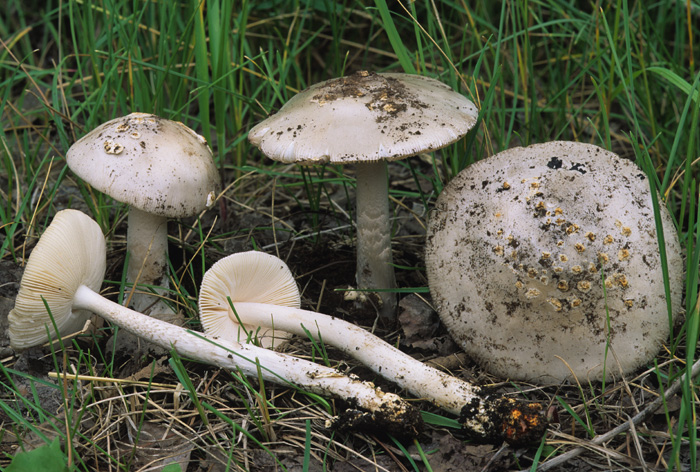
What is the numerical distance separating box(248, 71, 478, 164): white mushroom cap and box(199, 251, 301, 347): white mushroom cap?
21.4 inches

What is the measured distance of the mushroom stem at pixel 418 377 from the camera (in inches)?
96.8

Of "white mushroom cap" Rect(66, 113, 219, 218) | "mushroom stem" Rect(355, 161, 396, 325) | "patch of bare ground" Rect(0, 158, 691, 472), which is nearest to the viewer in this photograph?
"patch of bare ground" Rect(0, 158, 691, 472)

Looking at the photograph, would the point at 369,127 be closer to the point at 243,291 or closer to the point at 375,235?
the point at 375,235

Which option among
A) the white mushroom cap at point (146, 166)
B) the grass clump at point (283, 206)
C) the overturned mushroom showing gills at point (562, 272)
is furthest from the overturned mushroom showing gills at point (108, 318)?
the overturned mushroom showing gills at point (562, 272)

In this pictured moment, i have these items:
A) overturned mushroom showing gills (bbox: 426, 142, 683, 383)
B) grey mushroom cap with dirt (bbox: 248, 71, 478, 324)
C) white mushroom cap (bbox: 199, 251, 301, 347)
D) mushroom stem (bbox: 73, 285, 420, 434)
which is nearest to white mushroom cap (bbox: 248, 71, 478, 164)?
grey mushroom cap with dirt (bbox: 248, 71, 478, 324)

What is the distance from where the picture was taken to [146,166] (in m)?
2.83

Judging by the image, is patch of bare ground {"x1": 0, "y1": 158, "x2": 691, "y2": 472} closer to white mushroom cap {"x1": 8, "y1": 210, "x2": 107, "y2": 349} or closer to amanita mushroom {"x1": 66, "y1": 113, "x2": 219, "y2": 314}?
white mushroom cap {"x1": 8, "y1": 210, "x2": 107, "y2": 349}

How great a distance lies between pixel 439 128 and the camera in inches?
107

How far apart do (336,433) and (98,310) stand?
119 centimetres

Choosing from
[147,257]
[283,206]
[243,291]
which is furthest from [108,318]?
[283,206]

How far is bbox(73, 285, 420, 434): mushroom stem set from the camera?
2527mm

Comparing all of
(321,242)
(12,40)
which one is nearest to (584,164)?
(321,242)

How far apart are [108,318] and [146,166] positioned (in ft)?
2.27

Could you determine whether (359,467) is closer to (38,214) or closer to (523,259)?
(523,259)
